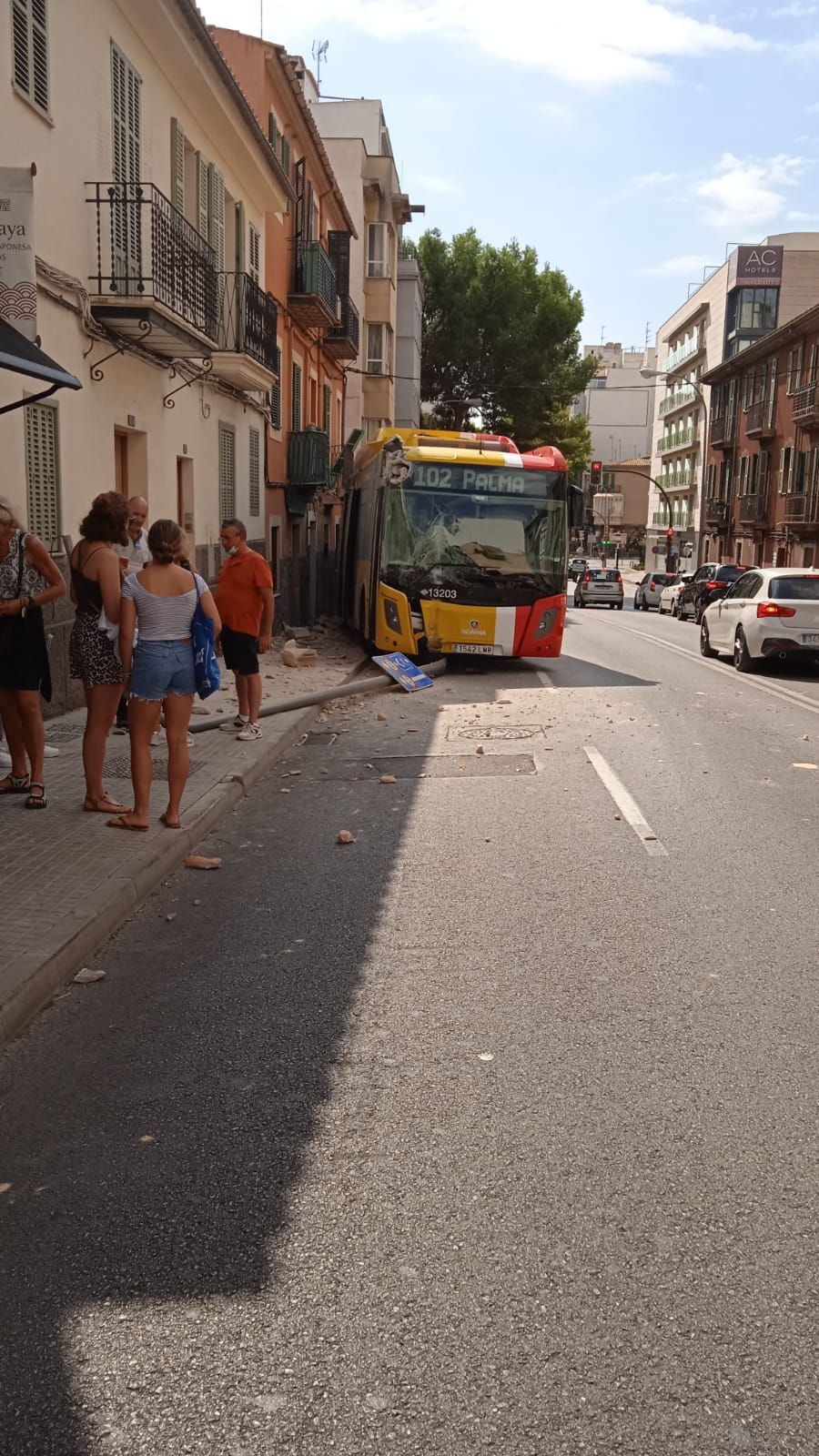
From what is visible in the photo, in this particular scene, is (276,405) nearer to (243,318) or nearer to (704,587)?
(243,318)

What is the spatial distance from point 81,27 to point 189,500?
631 centimetres

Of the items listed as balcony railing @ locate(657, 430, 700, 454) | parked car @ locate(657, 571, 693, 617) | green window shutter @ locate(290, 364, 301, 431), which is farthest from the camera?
balcony railing @ locate(657, 430, 700, 454)

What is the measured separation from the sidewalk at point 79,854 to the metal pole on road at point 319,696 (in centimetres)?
28

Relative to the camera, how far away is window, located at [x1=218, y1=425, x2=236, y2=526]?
18547 mm

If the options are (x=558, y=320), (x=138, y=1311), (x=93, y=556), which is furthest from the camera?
(x=558, y=320)

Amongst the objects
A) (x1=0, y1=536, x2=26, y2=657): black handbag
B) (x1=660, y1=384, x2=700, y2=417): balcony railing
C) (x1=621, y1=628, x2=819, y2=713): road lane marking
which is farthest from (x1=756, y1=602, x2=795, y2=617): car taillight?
(x1=660, y1=384, x2=700, y2=417): balcony railing

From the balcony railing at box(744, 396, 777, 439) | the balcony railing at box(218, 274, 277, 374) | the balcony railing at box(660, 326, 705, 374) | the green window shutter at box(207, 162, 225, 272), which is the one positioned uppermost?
the balcony railing at box(660, 326, 705, 374)

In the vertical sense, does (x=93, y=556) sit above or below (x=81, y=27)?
below

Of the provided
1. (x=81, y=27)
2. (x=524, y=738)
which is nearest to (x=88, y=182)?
(x=81, y=27)

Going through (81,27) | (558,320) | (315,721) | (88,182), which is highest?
(558,320)

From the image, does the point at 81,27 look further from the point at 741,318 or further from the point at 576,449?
the point at 741,318

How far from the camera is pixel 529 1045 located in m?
4.21

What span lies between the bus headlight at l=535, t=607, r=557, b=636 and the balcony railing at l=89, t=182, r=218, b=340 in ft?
18.2

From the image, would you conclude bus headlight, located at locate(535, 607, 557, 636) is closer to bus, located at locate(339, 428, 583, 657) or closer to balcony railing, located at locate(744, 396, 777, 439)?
bus, located at locate(339, 428, 583, 657)
